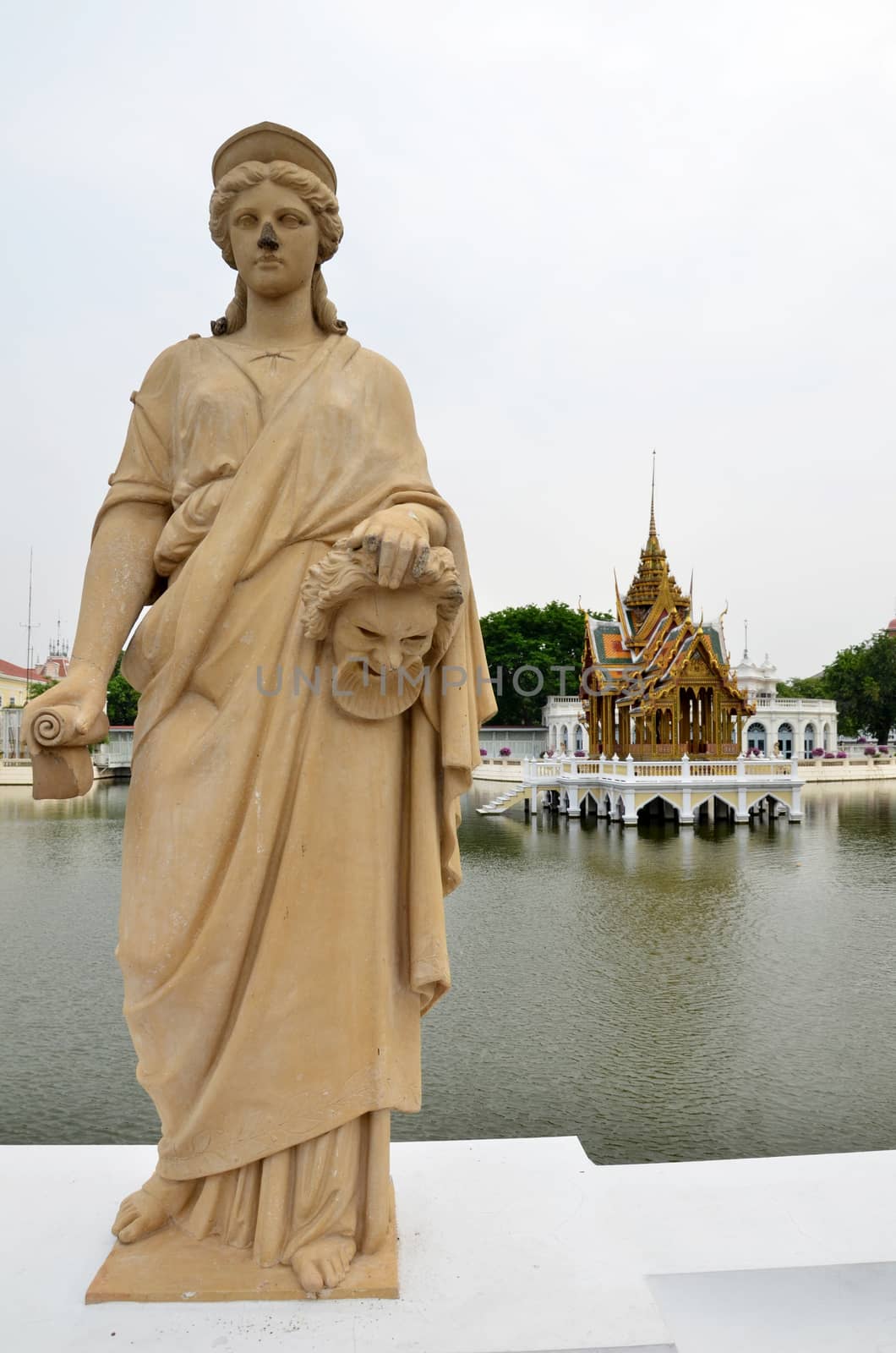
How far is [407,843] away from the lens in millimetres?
2535

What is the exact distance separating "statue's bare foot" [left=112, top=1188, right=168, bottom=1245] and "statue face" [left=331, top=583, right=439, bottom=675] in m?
1.48


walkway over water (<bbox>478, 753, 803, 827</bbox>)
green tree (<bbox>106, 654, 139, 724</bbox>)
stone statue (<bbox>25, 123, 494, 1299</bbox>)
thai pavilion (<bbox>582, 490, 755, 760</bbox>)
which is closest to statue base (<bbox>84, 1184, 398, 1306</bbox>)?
stone statue (<bbox>25, 123, 494, 1299</bbox>)

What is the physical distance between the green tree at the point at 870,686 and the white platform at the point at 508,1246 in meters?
53.8

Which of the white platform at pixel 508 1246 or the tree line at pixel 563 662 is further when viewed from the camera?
the tree line at pixel 563 662

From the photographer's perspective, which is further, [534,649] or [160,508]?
[534,649]

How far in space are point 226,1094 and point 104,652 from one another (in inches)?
46.4

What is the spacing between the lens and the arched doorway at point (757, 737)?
5034 cm

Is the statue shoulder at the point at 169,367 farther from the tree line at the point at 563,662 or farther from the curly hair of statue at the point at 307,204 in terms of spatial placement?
the tree line at the point at 563,662

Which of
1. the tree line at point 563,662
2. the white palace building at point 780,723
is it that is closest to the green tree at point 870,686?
the tree line at point 563,662

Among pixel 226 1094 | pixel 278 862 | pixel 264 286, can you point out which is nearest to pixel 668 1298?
pixel 226 1094

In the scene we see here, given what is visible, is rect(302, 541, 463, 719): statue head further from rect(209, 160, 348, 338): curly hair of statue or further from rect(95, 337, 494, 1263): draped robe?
rect(209, 160, 348, 338): curly hair of statue

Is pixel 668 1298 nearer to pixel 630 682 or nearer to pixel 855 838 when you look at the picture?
pixel 855 838

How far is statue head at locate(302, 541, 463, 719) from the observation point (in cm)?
224

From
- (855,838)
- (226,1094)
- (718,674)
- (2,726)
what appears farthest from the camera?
(2,726)
